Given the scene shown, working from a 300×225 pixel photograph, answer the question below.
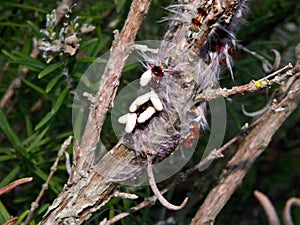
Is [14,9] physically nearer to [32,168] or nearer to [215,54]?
[32,168]

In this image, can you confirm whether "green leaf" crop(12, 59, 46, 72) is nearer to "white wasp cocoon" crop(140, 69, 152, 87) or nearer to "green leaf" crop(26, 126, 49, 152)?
"green leaf" crop(26, 126, 49, 152)

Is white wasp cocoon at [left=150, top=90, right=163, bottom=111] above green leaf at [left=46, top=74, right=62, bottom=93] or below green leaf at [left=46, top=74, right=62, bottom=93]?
below

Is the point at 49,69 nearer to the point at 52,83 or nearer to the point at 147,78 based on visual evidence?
the point at 52,83

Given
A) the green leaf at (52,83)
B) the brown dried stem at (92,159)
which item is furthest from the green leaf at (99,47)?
the brown dried stem at (92,159)

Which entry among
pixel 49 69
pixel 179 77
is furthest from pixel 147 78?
pixel 49 69

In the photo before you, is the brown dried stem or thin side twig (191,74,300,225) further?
thin side twig (191,74,300,225)

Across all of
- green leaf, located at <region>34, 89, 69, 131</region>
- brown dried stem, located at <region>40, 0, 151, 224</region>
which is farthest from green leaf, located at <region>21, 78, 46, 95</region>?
brown dried stem, located at <region>40, 0, 151, 224</region>

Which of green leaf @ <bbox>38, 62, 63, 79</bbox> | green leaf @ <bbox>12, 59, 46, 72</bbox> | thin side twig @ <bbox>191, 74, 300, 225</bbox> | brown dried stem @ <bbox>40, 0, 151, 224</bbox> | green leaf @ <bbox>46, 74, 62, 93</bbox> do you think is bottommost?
thin side twig @ <bbox>191, 74, 300, 225</bbox>

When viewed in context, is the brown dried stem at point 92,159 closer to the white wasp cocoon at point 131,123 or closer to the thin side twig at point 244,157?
the white wasp cocoon at point 131,123
